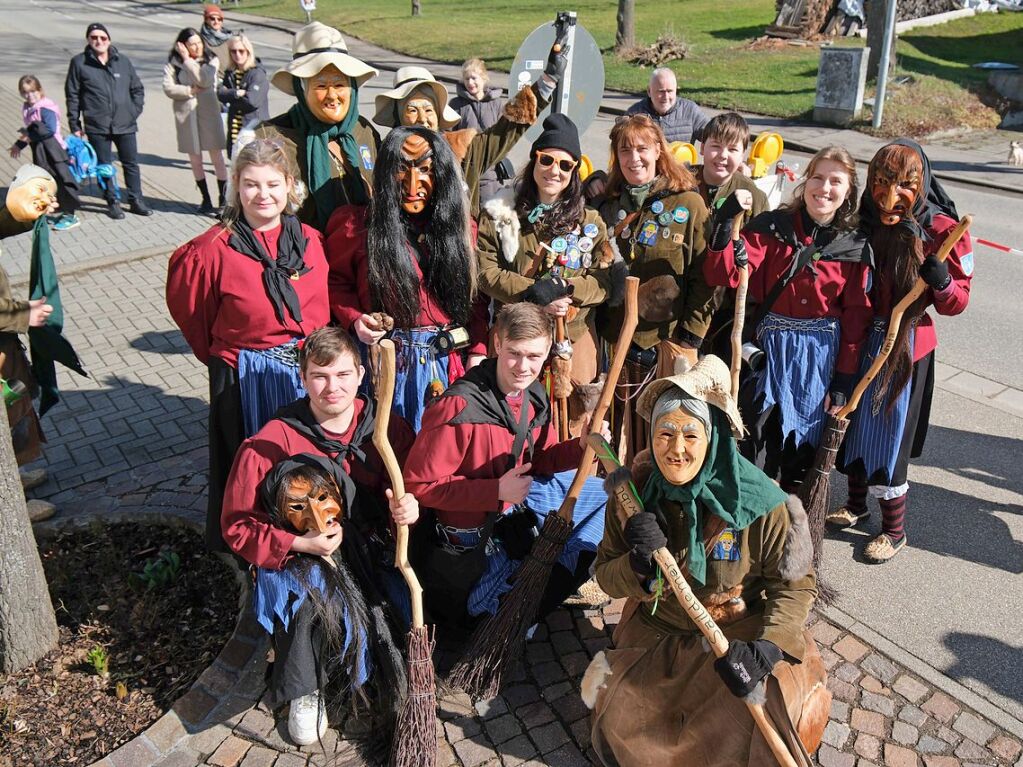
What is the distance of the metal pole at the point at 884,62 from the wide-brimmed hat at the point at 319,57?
12906 millimetres

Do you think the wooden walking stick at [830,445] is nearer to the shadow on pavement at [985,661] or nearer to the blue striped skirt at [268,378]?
the shadow on pavement at [985,661]

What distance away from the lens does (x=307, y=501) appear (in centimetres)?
345

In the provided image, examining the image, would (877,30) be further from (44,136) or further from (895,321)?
(895,321)

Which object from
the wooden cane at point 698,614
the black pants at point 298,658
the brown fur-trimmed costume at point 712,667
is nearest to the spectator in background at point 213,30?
the black pants at point 298,658

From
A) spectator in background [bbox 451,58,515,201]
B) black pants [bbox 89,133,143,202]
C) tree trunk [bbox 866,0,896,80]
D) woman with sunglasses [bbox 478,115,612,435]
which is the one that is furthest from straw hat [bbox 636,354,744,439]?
tree trunk [bbox 866,0,896,80]

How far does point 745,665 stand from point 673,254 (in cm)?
236

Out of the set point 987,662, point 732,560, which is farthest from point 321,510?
point 987,662

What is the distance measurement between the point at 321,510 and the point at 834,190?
9.14 ft

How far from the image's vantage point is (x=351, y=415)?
3.74 meters

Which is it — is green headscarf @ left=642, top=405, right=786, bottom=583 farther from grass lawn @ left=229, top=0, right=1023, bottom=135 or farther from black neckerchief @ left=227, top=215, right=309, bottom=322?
grass lawn @ left=229, top=0, right=1023, bottom=135

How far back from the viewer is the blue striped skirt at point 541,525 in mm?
3971

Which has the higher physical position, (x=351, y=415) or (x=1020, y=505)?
(x=351, y=415)

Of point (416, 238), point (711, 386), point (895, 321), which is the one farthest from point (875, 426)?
point (416, 238)

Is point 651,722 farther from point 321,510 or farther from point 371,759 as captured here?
point 321,510
